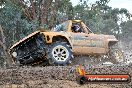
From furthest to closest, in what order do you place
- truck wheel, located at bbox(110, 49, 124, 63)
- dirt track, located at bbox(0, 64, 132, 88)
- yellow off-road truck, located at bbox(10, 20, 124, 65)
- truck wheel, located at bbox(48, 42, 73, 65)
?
truck wheel, located at bbox(110, 49, 124, 63) < yellow off-road truck, located at bbox(10, 20, 124, 65) < truck wheel, located at bbox(48, 42, 73, 65) < dirt track, located at bbox(0, 64, 132, 88)

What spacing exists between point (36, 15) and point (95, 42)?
32.1 ft

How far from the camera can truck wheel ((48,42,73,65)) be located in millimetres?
11391

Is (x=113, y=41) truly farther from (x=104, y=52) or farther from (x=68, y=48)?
(x=68, y=48)

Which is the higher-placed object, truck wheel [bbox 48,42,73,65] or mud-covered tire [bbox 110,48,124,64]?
truck wheel [bbox 48,42,73,65]

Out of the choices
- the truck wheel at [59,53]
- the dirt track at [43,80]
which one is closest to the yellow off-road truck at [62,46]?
the truck wheel at [59,53]

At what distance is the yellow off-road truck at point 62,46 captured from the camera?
11602 mm

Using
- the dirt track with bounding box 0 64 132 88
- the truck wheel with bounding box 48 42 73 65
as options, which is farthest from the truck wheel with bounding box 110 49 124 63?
the dirt track with bounding box 0 64 132 88

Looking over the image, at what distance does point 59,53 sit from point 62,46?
0.81 ft

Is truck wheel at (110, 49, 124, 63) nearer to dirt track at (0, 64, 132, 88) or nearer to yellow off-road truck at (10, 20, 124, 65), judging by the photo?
yellow off-road truck at (10, 20, 124, 65)

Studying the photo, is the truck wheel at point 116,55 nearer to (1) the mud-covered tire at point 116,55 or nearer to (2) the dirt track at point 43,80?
(1) the mud-covered tire at point 116,55

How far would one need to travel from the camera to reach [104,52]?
13102 millimetres

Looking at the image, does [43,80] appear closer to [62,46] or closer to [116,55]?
[62,46]

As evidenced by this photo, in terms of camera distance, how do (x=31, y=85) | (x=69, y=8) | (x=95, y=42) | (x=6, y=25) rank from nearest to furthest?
(x=31, y=85) < (x=95, y=42) < (x=6, y=25) < (x=69, y=8)

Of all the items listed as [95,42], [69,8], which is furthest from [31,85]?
[69,8]
